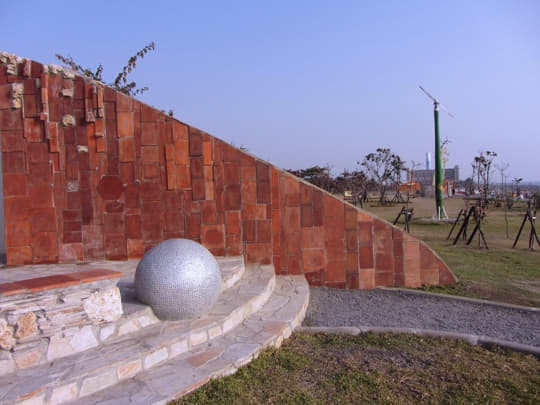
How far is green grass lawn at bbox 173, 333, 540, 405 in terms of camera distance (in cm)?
342

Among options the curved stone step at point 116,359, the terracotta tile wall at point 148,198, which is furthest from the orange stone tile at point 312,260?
the curved stone step at point 116,359

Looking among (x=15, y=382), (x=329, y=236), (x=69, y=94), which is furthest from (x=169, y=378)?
(x=69, y=94)

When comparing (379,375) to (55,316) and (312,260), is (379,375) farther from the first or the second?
(312,260)

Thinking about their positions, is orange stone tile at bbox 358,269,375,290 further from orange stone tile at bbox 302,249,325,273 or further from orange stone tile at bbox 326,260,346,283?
orange stone tile at bbox 302,249,325,273

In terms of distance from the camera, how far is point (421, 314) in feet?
18.6

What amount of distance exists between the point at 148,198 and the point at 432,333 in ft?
14.7

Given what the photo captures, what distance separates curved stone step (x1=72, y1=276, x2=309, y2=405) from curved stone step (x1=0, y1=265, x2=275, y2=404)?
0.23 feet

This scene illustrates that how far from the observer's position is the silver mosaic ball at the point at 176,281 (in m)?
4.08

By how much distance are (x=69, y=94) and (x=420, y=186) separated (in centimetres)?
4433

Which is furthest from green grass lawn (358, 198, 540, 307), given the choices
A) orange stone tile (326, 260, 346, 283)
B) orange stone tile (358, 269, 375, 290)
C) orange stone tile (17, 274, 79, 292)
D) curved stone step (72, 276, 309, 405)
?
orange stone tile (17, 274, 79, 292)

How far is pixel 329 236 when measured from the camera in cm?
698

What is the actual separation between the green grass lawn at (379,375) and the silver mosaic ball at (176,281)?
81 cm

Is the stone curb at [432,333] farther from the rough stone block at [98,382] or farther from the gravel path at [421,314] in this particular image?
the rough stone block at [98,382]

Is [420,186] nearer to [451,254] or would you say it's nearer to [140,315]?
[451,254]
